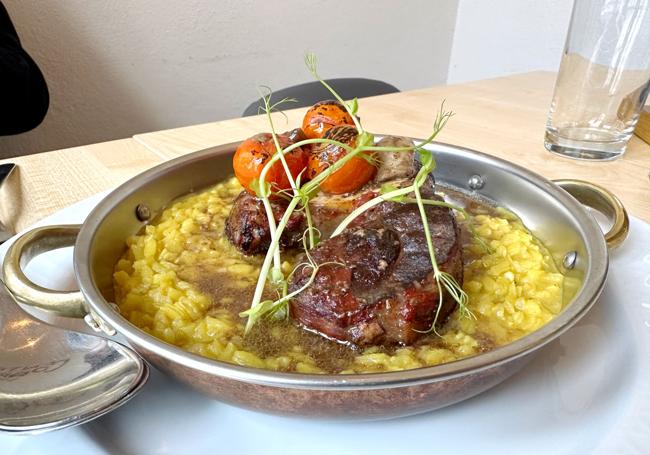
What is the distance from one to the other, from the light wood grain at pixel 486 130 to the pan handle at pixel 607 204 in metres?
0.39

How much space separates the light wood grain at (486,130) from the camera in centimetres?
208

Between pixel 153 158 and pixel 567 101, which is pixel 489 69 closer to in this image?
pixel 567 101

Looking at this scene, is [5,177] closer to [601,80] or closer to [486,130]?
[486,130]

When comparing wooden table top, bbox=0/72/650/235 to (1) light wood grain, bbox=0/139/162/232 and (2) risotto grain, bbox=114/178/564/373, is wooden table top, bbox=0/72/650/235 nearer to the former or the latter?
(1) light wood grain, bbox=0/139/162/232

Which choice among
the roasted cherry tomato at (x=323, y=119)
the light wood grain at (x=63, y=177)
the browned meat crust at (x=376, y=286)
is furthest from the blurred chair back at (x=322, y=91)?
the browned meat crust at (x=376, y=286)

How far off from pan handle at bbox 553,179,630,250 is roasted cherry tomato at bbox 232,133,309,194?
0.71 meters

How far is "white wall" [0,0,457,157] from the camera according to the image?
12.1 feet

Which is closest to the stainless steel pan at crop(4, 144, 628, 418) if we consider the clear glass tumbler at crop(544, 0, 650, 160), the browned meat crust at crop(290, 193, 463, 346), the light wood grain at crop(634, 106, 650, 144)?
the browned meat crust at crop(290, 193, 463, 346)

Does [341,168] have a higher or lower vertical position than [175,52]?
higher

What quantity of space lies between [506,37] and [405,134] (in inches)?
123

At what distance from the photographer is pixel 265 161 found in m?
1.34

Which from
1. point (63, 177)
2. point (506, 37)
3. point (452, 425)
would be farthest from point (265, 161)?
point (506, 37)

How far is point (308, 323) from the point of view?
43.9 inches

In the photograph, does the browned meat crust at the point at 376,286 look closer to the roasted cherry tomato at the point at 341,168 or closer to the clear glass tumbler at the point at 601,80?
the roasted cherry tomato at the point at 341,168
